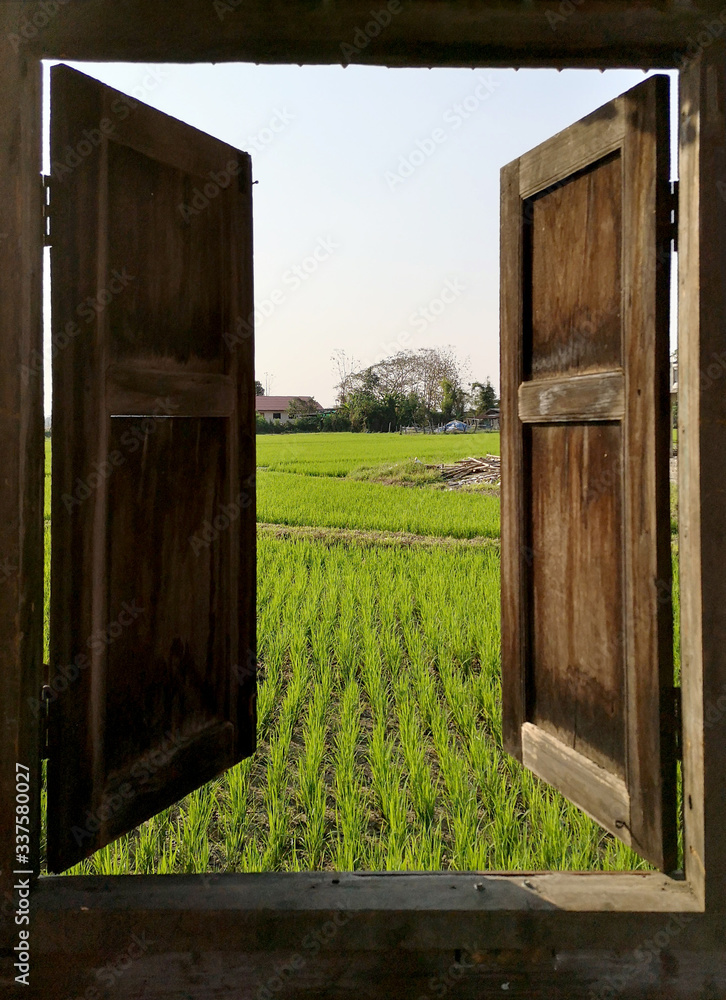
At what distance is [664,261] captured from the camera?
6.43 feet

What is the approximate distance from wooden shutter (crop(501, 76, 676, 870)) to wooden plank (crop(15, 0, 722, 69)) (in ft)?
0.49

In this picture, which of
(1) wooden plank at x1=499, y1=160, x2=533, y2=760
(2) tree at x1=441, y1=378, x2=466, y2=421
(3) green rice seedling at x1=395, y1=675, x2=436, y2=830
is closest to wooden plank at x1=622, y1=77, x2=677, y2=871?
(1) wooden plank at x1=499, y1=160, x2=533, y2=760

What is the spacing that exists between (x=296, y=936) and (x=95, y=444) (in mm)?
1347

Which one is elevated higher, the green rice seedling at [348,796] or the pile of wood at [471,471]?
the pile of wood at [471,471]

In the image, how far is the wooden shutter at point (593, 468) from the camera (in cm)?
197

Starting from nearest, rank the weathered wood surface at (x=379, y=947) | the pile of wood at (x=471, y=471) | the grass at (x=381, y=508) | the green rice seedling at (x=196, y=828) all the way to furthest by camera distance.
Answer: the weathered wood surface at (x=379, y=947) < the green rice seedling at (x=196, y=828) < the grass at (x=381, y=508) < the pile of wood at (x=471, y=471)

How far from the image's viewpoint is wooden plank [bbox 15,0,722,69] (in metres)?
1.86

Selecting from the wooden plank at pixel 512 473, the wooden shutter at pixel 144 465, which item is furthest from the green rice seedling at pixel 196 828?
the wooden plank at pixel 512 473

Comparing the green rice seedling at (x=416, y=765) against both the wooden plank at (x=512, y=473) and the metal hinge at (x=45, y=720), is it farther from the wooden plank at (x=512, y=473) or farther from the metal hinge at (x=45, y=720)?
the metal hinge at (x=45, y=720)

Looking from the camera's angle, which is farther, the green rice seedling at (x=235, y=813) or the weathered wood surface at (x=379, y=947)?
the green rice seedling at (x=235, y=813)

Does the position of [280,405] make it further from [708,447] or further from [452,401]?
[708,447]
